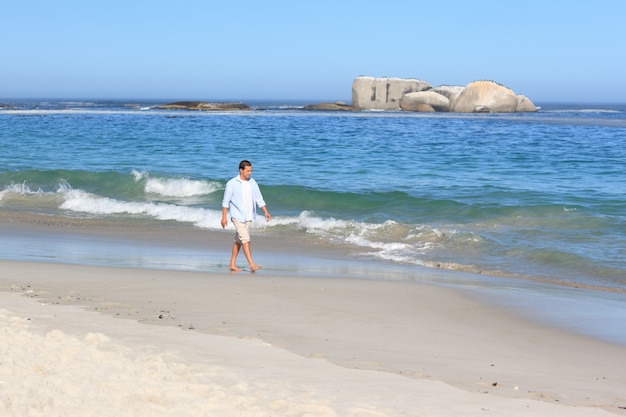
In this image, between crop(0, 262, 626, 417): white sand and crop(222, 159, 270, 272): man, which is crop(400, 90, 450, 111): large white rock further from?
crop(0, 262, 626, 417): white sand

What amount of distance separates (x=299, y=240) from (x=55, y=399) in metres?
10.3

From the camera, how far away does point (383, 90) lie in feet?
326

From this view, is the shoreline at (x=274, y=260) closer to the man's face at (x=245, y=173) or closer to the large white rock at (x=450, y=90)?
the man's face at (x=245, y=173)

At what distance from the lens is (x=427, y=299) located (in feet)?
31.3

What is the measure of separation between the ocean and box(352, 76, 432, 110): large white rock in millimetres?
59143

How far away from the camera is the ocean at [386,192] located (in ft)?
44.0

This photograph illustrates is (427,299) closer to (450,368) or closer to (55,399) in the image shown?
(450,368)

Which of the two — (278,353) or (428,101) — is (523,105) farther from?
(278,353)

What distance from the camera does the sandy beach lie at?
17.2ft

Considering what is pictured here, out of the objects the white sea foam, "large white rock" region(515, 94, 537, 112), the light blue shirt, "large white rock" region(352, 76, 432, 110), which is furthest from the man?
"large white rock" region(352, 76, 432, 110)

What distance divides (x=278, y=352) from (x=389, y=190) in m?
14.4

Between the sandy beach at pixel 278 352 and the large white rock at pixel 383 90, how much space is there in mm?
89675

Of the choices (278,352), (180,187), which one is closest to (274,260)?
(278,352)

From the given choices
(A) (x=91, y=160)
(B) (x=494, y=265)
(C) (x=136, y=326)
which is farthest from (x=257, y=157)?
(C) (x=136, y=326)
